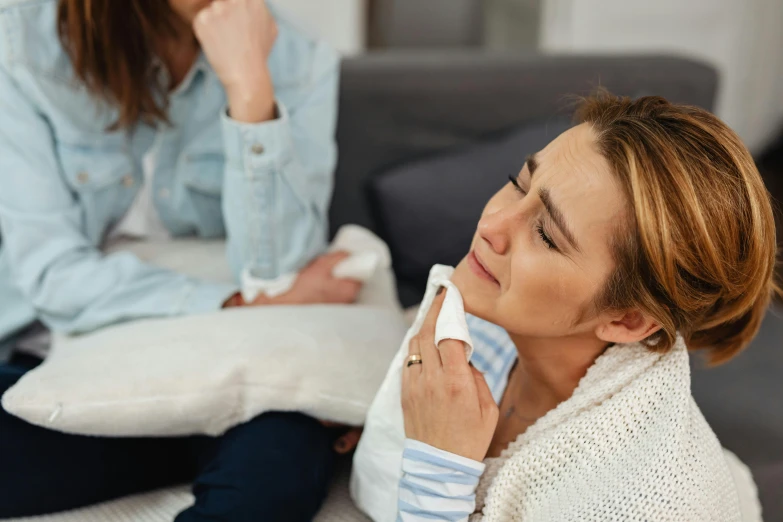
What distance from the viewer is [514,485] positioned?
2.65ft

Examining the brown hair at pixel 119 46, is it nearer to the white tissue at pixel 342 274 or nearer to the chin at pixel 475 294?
the white tissue at pixel 342 274

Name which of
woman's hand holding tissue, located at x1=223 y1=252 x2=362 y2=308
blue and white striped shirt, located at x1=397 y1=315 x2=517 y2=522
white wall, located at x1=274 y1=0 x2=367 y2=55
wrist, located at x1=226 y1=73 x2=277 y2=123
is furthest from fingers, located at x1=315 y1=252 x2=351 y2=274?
white wall, located at x1=274 y1=0 x2=367 y2=55

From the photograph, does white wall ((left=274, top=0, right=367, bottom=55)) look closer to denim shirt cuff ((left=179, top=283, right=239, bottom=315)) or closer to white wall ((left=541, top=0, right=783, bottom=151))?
white wall ((left=541, top=0, right=783, bottom=151))

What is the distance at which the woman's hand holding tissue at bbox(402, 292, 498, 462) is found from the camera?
78 centimetres

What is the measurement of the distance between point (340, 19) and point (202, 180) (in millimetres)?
1357

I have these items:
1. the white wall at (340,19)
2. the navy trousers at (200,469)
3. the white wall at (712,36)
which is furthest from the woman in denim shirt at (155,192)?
the white wall at (712,36)

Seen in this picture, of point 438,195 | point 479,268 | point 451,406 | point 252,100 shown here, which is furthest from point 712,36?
point 451,406

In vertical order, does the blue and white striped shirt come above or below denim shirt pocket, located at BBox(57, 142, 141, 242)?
below

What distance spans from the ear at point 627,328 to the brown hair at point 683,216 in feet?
0.08

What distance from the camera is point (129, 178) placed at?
50.8 inches

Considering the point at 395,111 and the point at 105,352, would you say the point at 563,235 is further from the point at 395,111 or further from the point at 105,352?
the point at 395,111

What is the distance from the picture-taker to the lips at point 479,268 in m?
0.83

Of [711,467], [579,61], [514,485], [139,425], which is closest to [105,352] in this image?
[139,425]

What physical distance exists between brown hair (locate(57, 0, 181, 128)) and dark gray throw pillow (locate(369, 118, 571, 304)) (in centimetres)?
53
